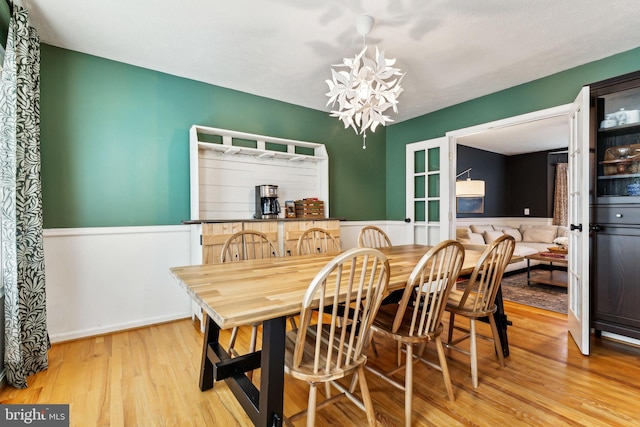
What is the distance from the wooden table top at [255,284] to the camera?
43.8 inches

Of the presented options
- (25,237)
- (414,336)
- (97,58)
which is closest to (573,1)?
(414,336)

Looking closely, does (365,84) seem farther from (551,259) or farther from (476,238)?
(476,238)

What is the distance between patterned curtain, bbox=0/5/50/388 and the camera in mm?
1883

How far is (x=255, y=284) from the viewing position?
Result: 1.47 meters

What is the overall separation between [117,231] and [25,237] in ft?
2.56

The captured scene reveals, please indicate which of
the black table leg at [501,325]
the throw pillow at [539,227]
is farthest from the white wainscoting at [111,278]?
the throw pillow at [539,227]

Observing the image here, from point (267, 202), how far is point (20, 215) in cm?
192

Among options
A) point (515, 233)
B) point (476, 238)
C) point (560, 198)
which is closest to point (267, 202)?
point (476, 238)

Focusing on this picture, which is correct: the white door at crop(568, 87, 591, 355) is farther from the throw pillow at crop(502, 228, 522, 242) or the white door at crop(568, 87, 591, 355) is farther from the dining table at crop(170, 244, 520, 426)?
the throw pillow at crop(502, 228, 522, 242)

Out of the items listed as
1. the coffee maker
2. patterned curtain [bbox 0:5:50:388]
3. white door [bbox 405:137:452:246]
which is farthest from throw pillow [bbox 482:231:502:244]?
patterned curtain [bbox 0:5:50:388]

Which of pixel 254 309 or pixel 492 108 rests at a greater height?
pixel 492 108

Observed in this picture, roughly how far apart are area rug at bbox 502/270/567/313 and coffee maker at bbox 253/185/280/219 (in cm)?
300

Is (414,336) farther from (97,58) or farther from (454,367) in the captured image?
(97,58)

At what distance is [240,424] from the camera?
1586 millimetres
